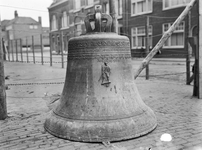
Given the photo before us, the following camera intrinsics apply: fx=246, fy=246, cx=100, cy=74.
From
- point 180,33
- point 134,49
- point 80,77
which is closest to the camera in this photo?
point 80,77

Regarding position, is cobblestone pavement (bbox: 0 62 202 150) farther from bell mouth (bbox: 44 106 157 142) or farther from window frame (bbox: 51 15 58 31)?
window frame (bbox: 51 15 58 31)

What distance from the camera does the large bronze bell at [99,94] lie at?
320cm

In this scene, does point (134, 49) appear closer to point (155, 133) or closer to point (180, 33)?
point (180, 33)

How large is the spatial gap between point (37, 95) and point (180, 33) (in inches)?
691

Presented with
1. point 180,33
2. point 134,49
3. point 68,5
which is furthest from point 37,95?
point 68,5

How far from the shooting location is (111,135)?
10.3 feet

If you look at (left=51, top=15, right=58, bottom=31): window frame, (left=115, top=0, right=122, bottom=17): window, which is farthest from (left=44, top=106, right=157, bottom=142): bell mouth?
(left=51, top=15, right=58, bottom=31): window frame

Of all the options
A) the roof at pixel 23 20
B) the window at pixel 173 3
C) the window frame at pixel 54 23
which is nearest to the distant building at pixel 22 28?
the roof at pixel 23 20

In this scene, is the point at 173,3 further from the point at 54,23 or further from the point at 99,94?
the point at 54,23

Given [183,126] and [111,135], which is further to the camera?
[183,126]

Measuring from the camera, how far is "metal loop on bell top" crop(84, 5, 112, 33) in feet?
11.0

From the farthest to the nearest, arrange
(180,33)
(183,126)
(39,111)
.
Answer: (180,33)
(39,111)
(183,126)

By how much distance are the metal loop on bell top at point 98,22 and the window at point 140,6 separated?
71.4 ft

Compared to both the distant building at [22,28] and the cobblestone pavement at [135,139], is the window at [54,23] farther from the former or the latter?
the cobblestone pavement at [135,139]
